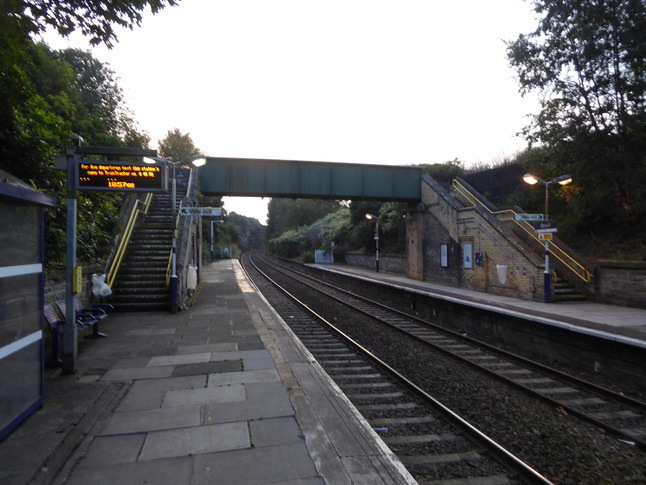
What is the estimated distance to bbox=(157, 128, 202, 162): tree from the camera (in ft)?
140

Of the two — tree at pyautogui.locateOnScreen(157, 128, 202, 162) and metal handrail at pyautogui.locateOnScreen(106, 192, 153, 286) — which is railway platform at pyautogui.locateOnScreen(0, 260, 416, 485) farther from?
tree at pyautogui.locateOnScreen(157, 128, 202, 162)

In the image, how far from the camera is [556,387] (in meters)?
6.98

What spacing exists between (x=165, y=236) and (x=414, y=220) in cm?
1393

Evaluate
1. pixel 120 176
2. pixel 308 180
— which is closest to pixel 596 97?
pixel 308 180

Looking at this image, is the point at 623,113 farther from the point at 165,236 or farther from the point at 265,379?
the point at 165,236

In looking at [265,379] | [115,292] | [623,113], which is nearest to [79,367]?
[265,379]

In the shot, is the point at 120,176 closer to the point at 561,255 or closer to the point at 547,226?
the point at 547,226

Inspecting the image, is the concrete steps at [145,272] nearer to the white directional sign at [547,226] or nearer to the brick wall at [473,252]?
the white directional sign at [547,226]

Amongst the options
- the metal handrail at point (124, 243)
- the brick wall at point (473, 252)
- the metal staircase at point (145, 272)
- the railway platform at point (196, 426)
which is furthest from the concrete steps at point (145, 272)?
the brick wall at point (473, 252)

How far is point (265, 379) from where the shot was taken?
590 centimetres

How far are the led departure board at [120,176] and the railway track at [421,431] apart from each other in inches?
185

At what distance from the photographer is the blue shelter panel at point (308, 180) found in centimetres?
2069

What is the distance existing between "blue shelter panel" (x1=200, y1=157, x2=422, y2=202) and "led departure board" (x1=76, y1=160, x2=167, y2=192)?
13.7m

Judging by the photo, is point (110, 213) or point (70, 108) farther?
point (110, 213)
